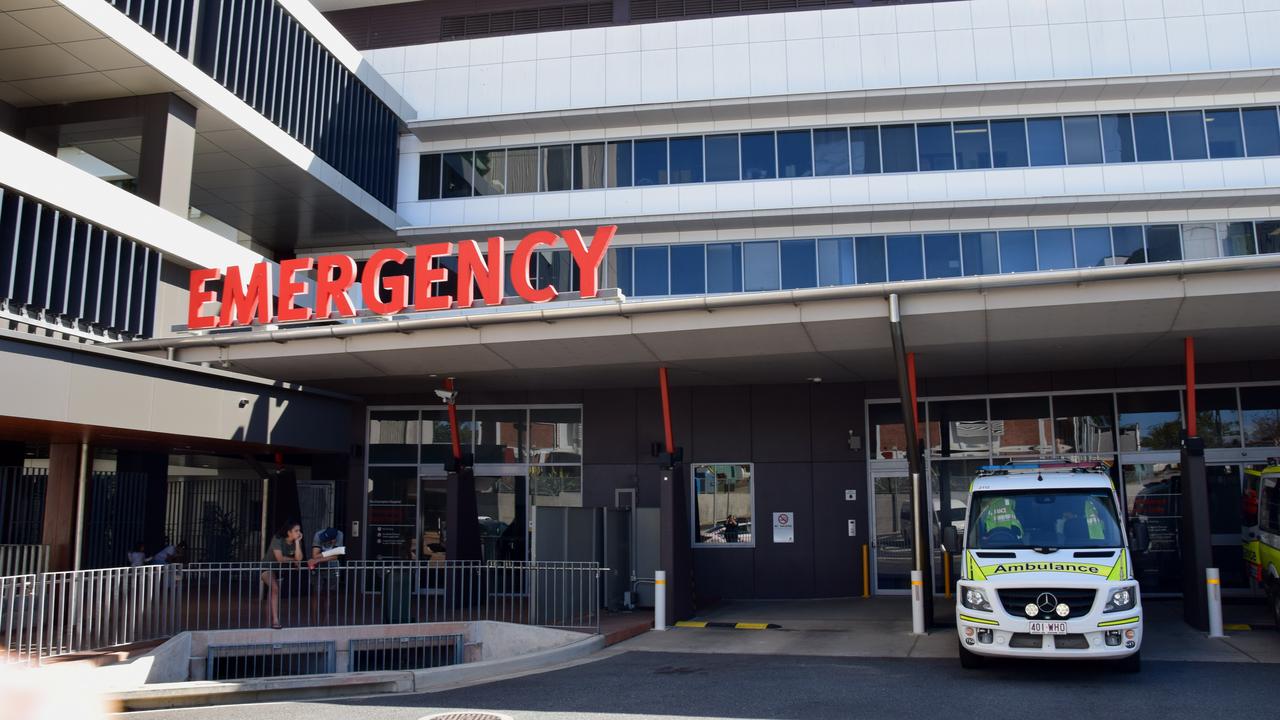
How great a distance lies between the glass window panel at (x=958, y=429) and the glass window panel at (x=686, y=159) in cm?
966

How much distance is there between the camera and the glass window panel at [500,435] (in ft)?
70.5

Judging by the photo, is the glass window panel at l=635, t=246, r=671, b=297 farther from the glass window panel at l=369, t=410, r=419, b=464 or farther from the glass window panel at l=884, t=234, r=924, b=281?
the glass window panel at l=369, t=410, r=419, b=464

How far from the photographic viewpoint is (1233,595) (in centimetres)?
1780

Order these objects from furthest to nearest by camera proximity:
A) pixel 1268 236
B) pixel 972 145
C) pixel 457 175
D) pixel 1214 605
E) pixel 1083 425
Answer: pixel 457 175 < pixel 972 145 < pixel 1268 236 < pixel 1083 425 < pixel 1214 605

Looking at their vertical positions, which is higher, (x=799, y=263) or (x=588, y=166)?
(x=588, y=166)

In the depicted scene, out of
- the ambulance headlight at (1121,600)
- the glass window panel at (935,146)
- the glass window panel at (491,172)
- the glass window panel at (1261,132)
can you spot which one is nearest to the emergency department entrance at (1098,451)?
the ambulance headlight at (1121,600)

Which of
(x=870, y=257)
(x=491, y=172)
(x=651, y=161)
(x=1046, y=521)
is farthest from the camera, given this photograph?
(x=491, y=172)

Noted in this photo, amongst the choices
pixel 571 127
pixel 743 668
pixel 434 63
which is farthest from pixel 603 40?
pixel 743 668

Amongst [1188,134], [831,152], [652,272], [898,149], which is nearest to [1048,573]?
[652,272]

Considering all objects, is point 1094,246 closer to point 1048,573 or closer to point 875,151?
point 875,151

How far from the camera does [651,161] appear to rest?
26438mm

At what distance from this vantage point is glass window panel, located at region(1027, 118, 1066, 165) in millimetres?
24734

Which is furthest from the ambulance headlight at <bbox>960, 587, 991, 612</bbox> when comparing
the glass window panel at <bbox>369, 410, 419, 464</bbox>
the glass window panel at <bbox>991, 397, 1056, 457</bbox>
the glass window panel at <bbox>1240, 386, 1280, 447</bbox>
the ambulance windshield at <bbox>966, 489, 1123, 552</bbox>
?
the glass window panel at <bbox>369, 410, 419, 464</bbox>

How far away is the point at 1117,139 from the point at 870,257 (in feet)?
21.9
